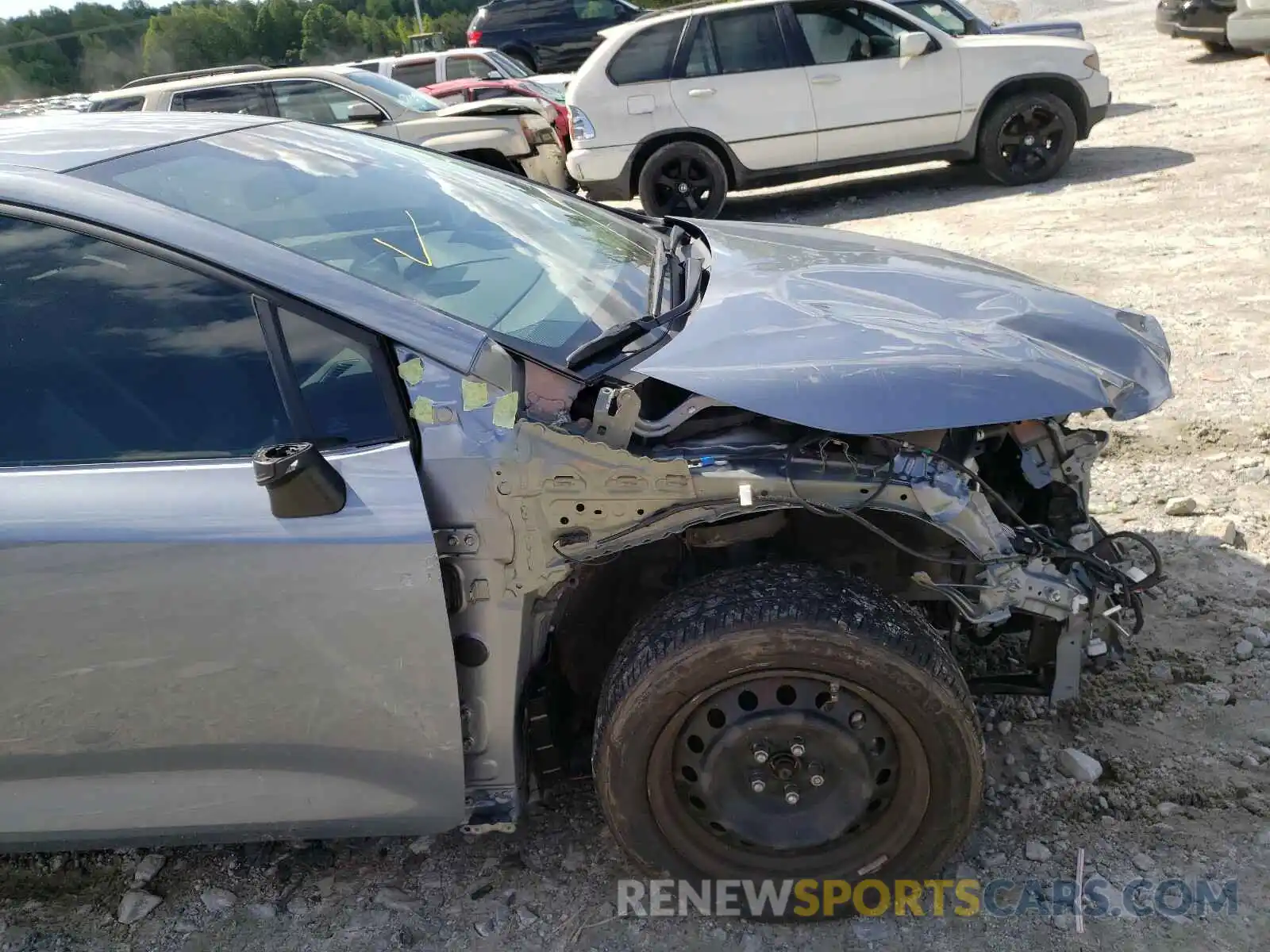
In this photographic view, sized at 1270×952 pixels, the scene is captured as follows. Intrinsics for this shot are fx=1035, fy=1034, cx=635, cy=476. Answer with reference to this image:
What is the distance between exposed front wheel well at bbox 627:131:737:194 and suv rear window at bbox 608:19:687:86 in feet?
1.78

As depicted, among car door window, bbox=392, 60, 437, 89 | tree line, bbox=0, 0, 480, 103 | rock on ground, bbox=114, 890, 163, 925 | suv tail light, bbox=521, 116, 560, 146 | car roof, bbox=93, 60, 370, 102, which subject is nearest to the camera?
rock on ground, bbox=114, 890, 163, 925

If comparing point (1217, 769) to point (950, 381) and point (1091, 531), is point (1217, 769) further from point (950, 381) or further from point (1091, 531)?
point (950, 381)

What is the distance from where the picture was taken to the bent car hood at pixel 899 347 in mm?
2105

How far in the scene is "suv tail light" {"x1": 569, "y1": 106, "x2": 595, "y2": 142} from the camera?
28.9ft

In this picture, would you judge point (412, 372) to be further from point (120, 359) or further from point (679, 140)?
point (679, 140)

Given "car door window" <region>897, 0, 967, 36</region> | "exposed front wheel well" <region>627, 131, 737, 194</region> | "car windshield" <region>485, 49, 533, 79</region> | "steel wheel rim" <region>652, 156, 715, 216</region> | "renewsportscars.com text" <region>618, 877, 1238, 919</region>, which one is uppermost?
"car windshield" <region>485, 49, 533, 79</region>

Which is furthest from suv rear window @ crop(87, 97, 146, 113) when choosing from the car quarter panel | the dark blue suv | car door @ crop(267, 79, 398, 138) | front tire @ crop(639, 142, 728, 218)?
the dark blue suv

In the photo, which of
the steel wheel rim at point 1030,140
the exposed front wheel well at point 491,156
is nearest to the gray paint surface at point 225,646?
the exposed front wheel well at point 491,156

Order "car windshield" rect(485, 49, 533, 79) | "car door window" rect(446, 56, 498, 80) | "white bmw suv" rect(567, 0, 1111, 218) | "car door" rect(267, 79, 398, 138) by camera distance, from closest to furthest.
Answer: "white bmw suv" rect(567, 0, 1111, 218) → "car door" rect(267, 79, 398, 138) → "car windshield" rect(485, 49, 533, 79) → "car door window" rect(446, 56, 498, 80)

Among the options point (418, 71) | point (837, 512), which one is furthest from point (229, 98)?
point (837, 512)

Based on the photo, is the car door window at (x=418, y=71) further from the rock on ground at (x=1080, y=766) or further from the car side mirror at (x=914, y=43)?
the rock on ground at (x=1080, y=766)

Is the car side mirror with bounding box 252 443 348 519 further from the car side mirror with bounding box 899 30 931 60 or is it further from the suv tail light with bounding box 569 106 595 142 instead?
the car side mirror with bounding box 899 30 931 60

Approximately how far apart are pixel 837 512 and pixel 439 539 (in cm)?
79

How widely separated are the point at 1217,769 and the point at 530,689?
172cm
